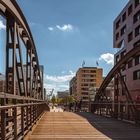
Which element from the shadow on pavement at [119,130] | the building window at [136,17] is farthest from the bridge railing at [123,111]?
the building window at [136,17]

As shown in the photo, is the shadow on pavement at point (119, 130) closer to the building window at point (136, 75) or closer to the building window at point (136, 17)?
the building window at point (136, 75)

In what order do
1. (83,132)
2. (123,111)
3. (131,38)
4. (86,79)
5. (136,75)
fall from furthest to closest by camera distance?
1. (86,79)
2. (131,38)
3. (136,75)
4. (123,111)
5. (83,132)

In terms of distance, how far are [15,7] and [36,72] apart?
12.8 meters

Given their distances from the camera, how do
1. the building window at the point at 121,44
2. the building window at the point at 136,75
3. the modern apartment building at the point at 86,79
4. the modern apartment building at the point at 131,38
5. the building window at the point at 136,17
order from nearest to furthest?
1. the building window at the point at 136,75
2. the modern apartment building at the point at 131,38
3. the building window at the point at 136,17
4. the building window at the point at 121,44
5. the modern apartment building at the point at 86,79

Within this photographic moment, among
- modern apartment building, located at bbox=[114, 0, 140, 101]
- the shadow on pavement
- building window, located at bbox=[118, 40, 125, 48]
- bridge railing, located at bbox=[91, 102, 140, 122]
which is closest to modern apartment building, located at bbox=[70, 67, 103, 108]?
building window, located at bbox=[118, 40, 125, 48]

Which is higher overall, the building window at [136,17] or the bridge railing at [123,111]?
the building window at [136,17]

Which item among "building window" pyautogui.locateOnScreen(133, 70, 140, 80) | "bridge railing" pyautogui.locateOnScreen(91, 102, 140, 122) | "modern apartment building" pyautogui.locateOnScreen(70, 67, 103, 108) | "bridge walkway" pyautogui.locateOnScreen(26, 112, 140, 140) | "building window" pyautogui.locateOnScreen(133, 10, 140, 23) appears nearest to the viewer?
"bridge walkway" pyautogui.locateOnScreen(26, 112, 140, 140)

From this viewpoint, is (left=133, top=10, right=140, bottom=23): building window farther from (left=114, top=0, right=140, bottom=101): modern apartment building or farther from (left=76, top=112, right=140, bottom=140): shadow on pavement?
(left=76, top=112, right=140, bottom=140): shadow on pavement

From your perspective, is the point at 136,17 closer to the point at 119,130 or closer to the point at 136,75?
the point at 136,75

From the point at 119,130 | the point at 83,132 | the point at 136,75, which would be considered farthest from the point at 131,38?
the point at 83,132

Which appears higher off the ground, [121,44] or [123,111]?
[121,44]

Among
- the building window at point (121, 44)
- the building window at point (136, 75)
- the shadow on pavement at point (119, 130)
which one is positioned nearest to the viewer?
the shadow on pavement at point (119, 130)

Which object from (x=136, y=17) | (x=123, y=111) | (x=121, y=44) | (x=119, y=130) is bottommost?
(x=119, y=130)

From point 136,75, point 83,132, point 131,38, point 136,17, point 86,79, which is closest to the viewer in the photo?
point 83,132
